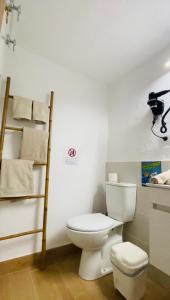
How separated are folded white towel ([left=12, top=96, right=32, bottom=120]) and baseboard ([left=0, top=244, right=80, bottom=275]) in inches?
49.8

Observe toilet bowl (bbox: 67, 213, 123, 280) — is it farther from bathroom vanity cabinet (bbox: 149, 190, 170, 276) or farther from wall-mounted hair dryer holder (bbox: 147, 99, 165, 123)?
wall-mounted hair dryer holder (bbox: 147, 99, 165, 123)

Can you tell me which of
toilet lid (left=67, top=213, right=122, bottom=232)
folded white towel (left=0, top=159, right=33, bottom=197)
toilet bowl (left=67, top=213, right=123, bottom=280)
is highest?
folded white towel (left=0, top=159, right=33, bottom=197)

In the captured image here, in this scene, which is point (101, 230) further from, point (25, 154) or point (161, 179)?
point (25, 154)

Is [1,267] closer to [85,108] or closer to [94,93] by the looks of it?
[85,108]

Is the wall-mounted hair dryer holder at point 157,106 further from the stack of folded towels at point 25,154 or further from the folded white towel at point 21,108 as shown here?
the folded white towel at point 21,108

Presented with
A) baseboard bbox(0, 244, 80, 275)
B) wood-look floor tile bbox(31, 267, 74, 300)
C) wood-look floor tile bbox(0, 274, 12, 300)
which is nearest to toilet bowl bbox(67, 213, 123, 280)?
wood-look floor tile bbox(31, 267, 74, 300)

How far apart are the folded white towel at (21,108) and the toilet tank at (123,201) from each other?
1.07 metres

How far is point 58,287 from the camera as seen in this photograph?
1.25 metres

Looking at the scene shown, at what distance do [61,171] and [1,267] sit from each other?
96cm

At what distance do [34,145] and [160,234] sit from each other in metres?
1.18

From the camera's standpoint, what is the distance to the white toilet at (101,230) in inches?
50.7

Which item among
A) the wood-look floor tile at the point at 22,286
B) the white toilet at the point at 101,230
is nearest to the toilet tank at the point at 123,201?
the white toilet at the point at 101,230

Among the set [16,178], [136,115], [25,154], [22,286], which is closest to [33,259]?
[22,286]

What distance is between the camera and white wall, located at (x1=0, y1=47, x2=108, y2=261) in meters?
1.50
